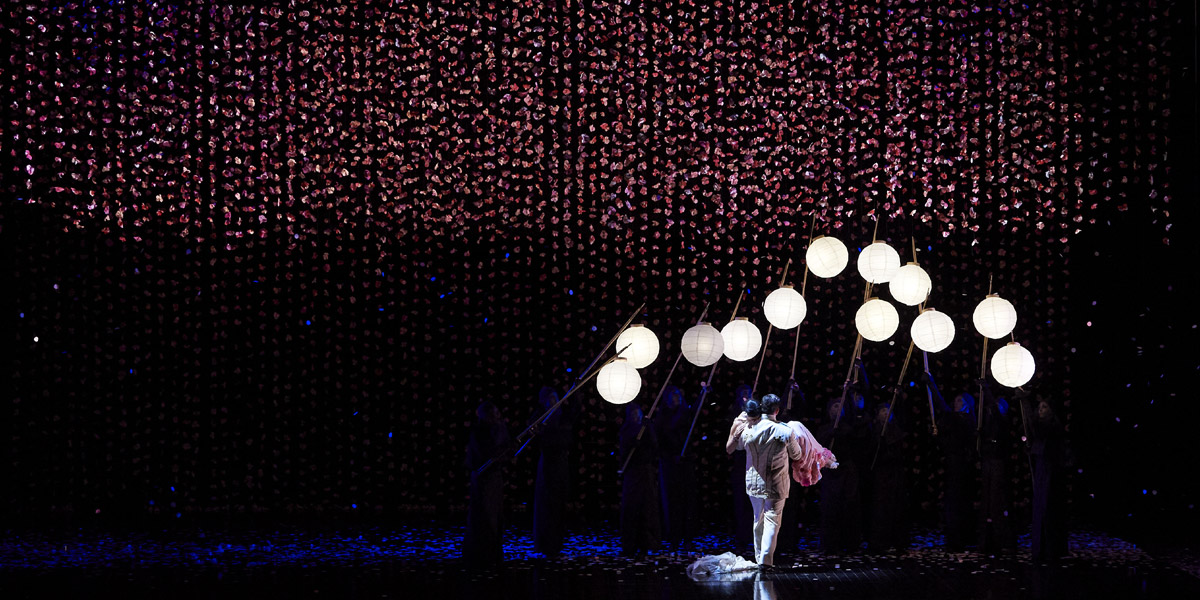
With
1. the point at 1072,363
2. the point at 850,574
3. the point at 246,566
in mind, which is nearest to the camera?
the point at 850,574

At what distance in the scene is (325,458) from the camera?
953 centimetres

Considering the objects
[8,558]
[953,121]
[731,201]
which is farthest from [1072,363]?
[8,558]

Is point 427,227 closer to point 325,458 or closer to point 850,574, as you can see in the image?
point 325,458

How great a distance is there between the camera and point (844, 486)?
24.8ft

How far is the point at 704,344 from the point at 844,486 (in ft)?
4.41

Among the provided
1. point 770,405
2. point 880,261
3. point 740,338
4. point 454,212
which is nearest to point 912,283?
point 880,261

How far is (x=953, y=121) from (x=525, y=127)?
11.1ft

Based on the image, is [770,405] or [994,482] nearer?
[770,405]

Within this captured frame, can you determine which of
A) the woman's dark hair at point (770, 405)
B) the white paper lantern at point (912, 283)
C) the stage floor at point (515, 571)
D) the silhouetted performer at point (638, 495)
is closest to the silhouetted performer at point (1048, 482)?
the stage floor at point (515, 571)

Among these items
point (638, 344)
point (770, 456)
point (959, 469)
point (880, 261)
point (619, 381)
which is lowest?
point (959, 469)

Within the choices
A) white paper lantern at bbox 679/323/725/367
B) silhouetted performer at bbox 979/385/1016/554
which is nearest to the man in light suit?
white paper lantern at bbox 679/323/725/367

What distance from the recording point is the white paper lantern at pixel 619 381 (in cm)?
710

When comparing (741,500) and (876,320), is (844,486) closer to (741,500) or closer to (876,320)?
(741,500)

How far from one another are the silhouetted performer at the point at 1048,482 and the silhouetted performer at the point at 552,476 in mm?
2868
